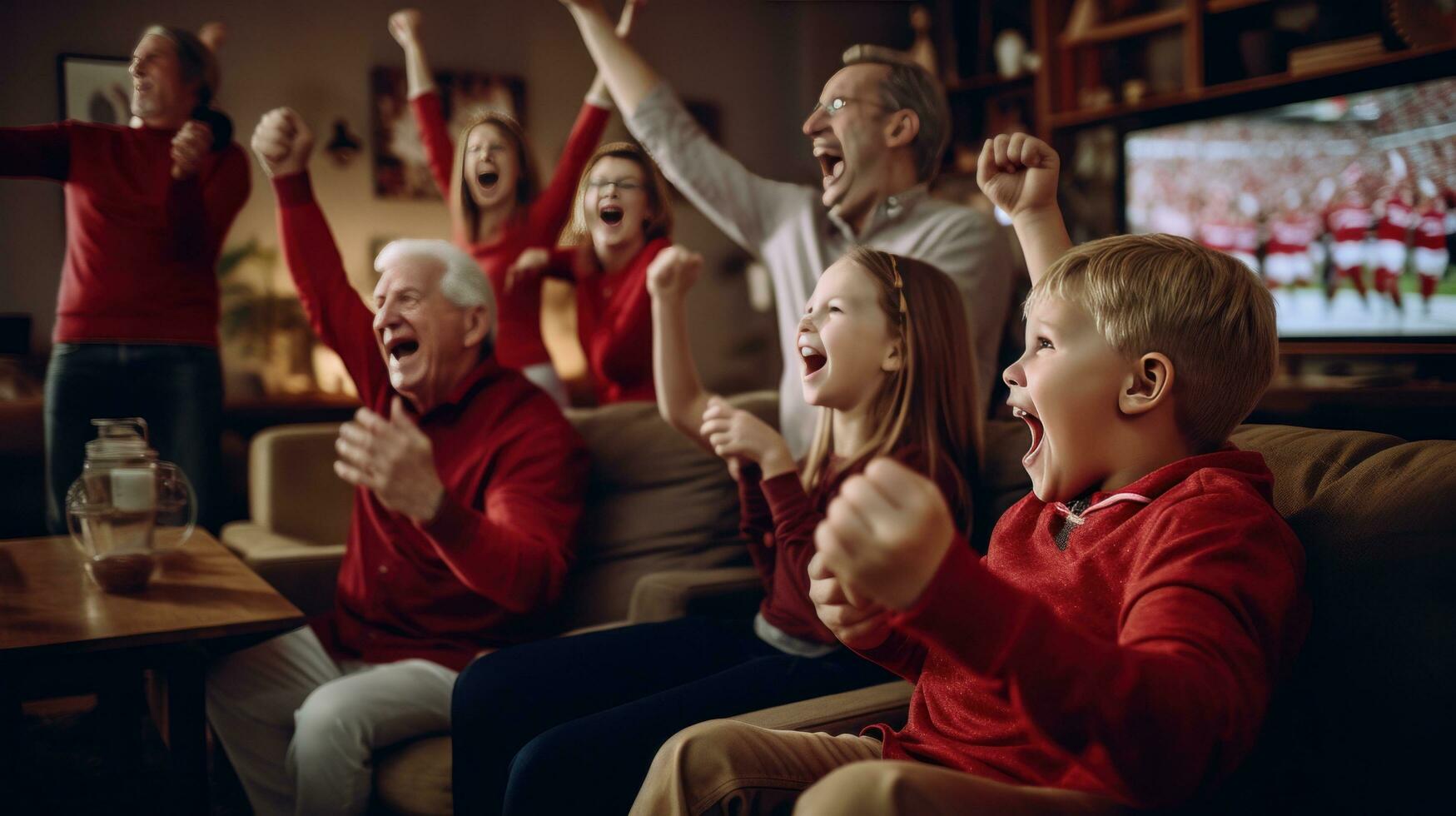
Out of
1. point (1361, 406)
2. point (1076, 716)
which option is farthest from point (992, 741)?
point (1361, 406)

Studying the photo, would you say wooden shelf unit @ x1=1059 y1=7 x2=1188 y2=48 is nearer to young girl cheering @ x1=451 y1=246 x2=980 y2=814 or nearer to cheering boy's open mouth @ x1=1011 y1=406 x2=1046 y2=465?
young girl cheering @ x1=451 y1=246 x2=980 y2=814

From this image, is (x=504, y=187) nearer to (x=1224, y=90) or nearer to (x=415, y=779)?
(x=415, y=779)

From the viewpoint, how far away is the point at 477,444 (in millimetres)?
1551

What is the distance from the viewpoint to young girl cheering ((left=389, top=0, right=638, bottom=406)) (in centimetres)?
150

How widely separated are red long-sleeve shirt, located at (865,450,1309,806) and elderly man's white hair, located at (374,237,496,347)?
76 cm

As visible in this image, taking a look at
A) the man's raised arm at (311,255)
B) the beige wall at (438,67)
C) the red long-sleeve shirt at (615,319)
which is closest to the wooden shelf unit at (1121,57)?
the beige wall at (438,67)

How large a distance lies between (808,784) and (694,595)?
0.65 meters

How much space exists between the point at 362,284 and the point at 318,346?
2.64 m

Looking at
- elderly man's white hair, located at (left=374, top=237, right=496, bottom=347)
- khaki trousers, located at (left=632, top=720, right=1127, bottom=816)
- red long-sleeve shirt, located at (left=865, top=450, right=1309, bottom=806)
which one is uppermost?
elderly man's white hair, located at (left=374, top=237, right=496, bottom=347)

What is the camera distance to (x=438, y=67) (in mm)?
3658

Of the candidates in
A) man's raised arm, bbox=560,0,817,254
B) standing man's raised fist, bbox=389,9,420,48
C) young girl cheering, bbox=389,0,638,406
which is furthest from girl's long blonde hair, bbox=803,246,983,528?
standing man's raised fist, bbox=389,9,420,48

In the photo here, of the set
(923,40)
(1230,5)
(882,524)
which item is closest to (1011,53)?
(923,40)

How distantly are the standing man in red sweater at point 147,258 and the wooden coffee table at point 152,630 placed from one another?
253 mm

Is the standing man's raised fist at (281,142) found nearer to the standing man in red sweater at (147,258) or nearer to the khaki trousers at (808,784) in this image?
the standing man in red sweater at (147,258)
